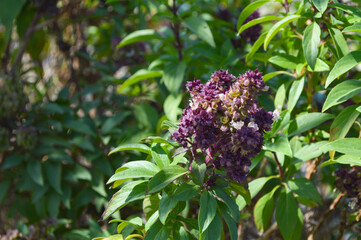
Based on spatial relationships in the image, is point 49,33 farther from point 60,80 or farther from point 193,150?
point 193,150

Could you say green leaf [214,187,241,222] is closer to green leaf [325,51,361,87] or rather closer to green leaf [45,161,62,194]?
green leaf [325,51,361,87]

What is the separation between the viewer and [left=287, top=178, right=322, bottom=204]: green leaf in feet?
3.84

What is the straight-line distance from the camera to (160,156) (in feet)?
3.18

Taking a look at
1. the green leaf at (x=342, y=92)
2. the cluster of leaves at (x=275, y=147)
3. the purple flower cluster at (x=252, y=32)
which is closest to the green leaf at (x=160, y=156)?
the cluster of leaves at (x=275, y=147)

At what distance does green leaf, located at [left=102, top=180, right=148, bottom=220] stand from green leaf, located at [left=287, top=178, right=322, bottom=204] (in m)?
0.48

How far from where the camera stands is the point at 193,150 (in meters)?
0.91

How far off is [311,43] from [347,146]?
29cm

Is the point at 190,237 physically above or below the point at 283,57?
below

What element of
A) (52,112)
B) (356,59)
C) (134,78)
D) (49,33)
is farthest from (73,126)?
(356,59)

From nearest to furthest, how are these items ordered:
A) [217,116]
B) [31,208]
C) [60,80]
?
1. [217,116]
2. [31,208]
3. [60,80]

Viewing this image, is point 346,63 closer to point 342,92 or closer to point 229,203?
point 342,92

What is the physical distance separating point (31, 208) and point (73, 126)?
1.59ft

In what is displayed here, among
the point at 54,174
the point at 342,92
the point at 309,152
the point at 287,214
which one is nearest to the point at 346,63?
the point at 342,92

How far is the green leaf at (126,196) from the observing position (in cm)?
91
